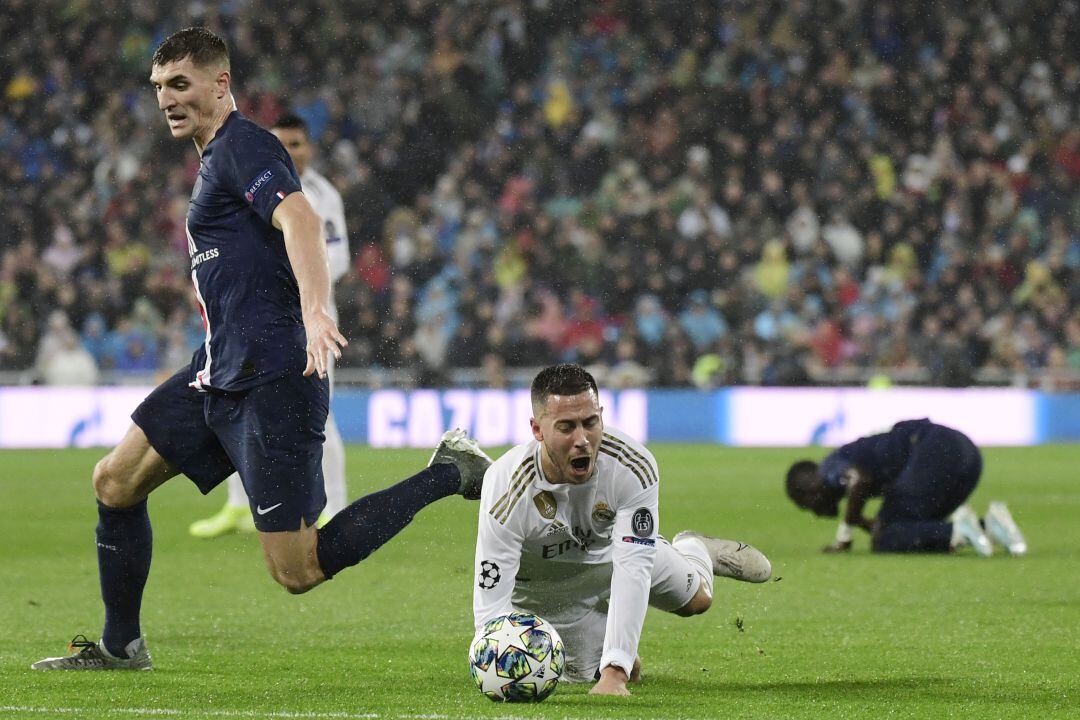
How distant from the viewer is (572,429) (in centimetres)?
507

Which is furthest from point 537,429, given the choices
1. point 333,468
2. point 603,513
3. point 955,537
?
point 955,537

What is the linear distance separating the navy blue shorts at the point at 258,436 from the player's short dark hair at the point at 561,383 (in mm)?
688

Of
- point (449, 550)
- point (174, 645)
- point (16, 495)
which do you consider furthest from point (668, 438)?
point (174, 645)

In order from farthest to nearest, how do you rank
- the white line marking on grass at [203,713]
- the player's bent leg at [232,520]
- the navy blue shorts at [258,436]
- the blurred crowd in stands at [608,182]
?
the blurred crowd in stands at [608,182]
the player's bent leg at [232,520]
the navy blue shorts at [258,436]
the white line marking on grass at [203,713]

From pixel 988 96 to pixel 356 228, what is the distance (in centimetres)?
895

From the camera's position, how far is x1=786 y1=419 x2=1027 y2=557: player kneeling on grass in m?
9.85

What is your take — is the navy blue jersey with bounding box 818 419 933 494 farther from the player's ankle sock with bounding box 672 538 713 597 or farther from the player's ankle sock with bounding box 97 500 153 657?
the player's ankle sock with bounding box 97 500 153 657

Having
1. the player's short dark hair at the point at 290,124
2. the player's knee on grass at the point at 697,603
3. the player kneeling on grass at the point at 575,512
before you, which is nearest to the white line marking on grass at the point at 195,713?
the player kneeling on grass at the point at 575,512

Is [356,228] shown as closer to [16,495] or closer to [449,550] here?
[16,495]

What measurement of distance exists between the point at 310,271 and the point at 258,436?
63 centimetres

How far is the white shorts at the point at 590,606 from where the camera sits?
5676mm

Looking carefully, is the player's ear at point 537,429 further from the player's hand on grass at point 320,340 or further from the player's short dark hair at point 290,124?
the player's short dark hair at point 290,124

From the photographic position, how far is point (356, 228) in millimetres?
20891

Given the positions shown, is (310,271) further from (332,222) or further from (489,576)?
(332,222)
